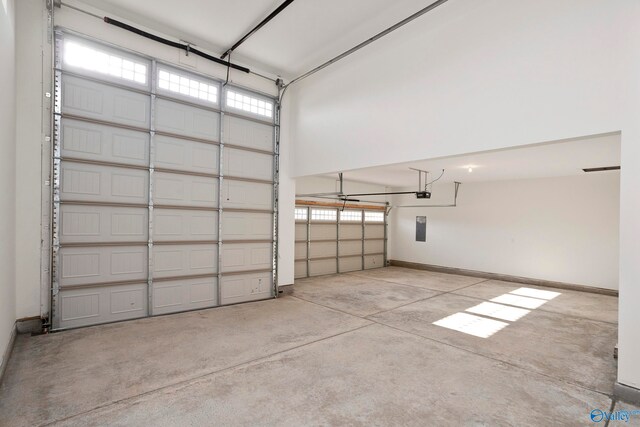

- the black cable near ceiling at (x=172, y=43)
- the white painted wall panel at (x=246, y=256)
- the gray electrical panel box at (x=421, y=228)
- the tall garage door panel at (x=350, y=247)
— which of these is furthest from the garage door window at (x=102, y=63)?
the gray electrical panel box at (x=421, y=228)

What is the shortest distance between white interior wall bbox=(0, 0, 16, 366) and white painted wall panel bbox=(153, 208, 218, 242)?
1.72m

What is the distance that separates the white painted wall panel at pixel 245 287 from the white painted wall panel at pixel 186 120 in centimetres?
266

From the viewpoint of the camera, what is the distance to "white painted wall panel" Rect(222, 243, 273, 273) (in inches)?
232

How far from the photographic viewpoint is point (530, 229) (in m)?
8.45

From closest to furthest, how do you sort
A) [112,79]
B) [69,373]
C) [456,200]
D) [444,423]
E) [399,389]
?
[444,423] → [399,389] → [69,373] → [112,79] → [456,200]

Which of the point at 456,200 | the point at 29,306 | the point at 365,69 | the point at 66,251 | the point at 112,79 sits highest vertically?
the point at 365,69

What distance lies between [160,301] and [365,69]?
515 centimetres

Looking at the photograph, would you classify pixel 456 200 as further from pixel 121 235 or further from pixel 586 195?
pixel 121 235

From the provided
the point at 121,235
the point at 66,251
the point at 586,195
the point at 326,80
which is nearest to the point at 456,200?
the point at 586,195

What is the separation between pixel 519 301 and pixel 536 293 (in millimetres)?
1196

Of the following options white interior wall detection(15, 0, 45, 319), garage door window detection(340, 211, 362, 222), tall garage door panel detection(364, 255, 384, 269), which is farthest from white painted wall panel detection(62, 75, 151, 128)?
tall garage door panel detection(364, 255, 384, 269)

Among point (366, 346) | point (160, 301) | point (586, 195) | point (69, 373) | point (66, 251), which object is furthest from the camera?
point (586, 195)

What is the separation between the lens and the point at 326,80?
607cm

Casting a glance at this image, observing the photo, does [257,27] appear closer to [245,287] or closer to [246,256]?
[246,256]
